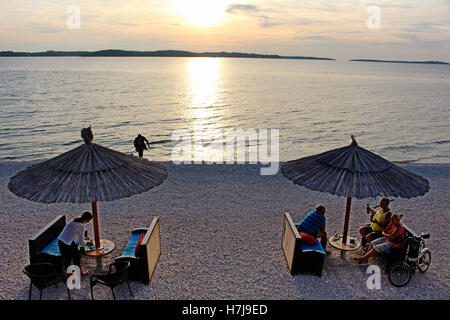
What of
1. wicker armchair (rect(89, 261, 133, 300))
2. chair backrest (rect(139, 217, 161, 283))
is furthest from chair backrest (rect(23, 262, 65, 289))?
chair backrest (rect(139, 217, 161, 283))

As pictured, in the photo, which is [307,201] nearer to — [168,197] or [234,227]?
[234,227]

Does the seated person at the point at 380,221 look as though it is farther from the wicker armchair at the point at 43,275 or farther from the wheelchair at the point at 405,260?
the wicker armchair at the point at 43,275

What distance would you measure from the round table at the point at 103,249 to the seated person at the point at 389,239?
218 inches

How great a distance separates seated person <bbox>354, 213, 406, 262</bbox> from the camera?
6707 millimetres

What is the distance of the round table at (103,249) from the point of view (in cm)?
730

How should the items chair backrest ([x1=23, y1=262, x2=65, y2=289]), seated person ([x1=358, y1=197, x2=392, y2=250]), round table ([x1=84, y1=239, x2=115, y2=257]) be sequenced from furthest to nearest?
seated person ([x1=358, y1=197, x2=392, y2=250])
round table ([x1=84, y1=239, x2=115, y2=257])
chair backrest ([x1=23, y1=262, x2=65, y2=289])

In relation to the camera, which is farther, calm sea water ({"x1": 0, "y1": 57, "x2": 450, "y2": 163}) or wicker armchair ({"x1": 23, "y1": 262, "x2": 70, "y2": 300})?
calm sea water ({"x1": 0, "y1": 57, "x2": 450, "y2": 163})

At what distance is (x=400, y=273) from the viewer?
6879mm

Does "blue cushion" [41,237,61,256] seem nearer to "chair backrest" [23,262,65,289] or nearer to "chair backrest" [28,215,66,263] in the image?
"chair backrest" [28,215,66,263]

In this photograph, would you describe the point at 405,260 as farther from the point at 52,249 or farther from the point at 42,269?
the point at 52,249

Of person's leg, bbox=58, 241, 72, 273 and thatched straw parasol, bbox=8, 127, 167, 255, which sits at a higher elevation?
thatched straw parasol, bbox=8, 127, 167, 255

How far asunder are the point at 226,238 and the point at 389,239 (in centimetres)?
373

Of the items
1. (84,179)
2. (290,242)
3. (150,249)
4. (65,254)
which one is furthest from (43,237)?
(290,242)

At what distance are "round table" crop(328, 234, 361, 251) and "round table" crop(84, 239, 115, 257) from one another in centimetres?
511
